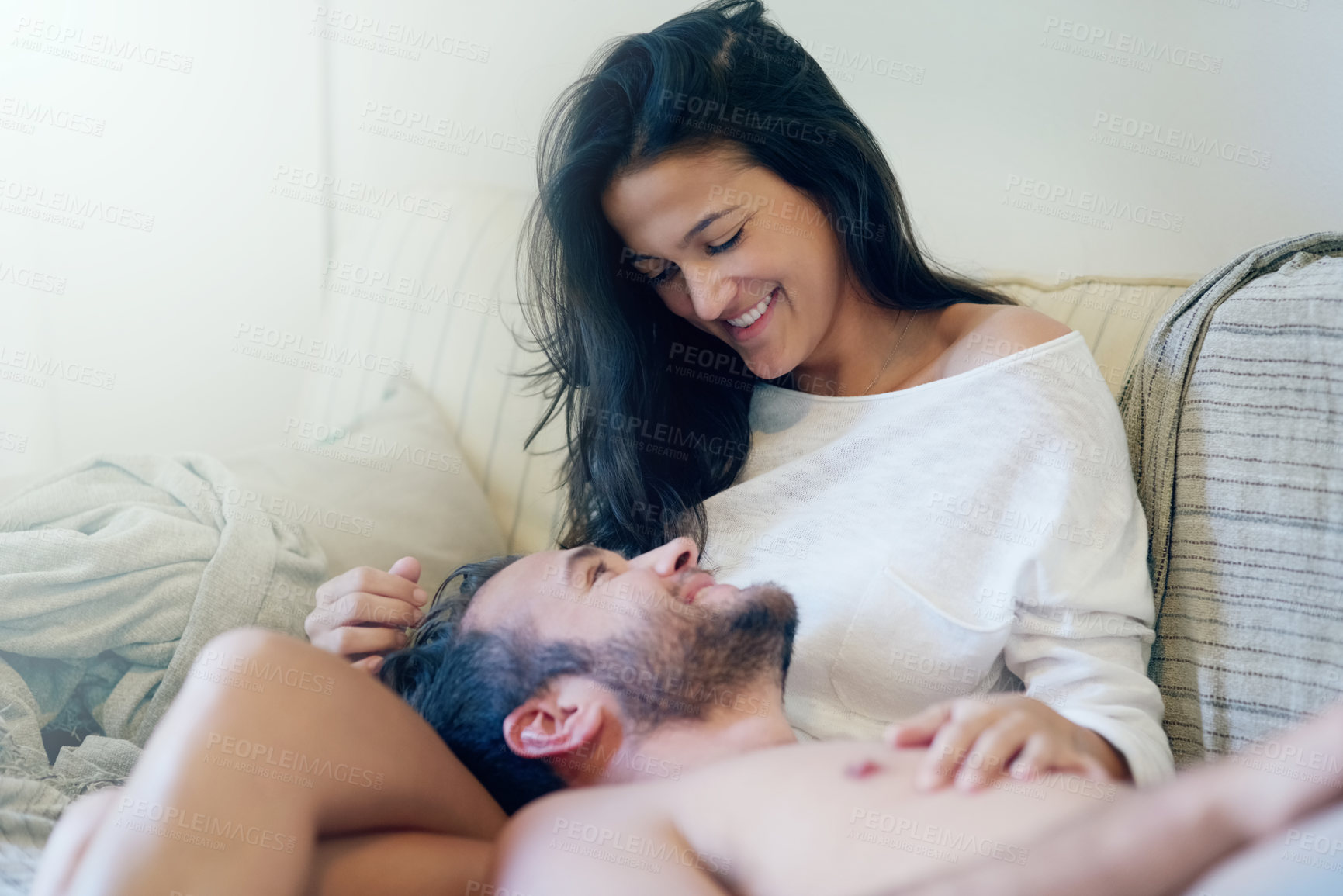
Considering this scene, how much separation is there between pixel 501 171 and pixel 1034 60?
2.07 feet

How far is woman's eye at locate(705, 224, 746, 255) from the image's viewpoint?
857mm

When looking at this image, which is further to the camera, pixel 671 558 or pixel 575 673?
pixel 671 558

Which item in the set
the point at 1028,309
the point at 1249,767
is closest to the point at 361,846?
the point at 1249,767

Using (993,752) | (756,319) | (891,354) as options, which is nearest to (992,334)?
(891,354)

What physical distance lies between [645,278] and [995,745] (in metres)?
0.57

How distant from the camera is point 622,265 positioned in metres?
0.95

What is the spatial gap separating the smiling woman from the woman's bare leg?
29cm

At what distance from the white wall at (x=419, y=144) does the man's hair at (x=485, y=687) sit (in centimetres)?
43

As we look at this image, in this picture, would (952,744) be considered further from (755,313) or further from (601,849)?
(755,313)

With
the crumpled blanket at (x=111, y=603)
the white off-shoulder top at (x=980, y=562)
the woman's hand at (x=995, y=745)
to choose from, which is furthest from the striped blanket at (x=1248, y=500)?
the crumpled blanket at (x=111, y=603)

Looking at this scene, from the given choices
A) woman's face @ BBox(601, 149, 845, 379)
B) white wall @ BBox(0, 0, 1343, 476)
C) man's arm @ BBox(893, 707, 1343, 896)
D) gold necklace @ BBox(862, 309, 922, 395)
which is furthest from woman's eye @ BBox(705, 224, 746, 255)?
man's arm @ BBox(893, 707, 1343, 896)

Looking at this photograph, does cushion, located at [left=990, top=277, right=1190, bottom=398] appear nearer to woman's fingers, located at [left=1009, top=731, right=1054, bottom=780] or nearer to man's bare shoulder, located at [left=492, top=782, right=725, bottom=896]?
woman's fingers, located at [left=1009, top=731, right=1054, bottom=780]

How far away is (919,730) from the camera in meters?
0.60

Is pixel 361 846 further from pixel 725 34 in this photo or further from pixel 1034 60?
pixel 1034 60
